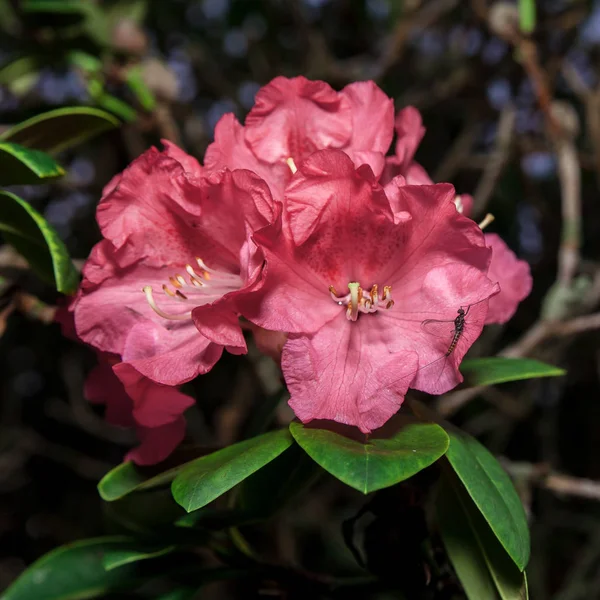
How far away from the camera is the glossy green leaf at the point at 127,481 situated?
859mm

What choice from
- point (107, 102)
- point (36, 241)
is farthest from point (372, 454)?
point (107, 102)

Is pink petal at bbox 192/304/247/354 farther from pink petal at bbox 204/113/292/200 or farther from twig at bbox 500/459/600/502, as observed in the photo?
twig at bbox 500/459/600/502

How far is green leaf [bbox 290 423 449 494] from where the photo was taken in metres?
0.70

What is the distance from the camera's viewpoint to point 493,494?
0.80 meters

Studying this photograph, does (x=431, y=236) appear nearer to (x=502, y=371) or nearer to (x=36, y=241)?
(x=502, y=371)

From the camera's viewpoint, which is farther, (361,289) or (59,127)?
(59,127)

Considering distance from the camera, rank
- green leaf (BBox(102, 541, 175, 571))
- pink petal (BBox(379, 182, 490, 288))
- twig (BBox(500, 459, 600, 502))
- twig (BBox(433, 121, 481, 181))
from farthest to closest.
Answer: twig (BBox(433, 121, 481, 181)) < twig (BBox(500, 459, 600, 502)) < green leaf (BBox(102, 541, 175, 571)) < pink petal (BBox(379, 182, 490, 288))

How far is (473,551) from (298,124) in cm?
63

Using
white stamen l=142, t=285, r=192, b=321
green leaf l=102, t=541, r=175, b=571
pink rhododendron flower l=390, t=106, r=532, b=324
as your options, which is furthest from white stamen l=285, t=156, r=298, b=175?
green leaf l=102, t=541, r=175, b=571

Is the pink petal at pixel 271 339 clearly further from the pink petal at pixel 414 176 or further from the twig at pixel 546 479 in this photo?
the twig at pixel 546 479

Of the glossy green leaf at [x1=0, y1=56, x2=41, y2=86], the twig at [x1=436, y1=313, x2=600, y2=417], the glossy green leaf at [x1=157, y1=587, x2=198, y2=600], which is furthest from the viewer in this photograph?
the glossy green leaf at [x1=0, y1=56, x2=41, y2=86]

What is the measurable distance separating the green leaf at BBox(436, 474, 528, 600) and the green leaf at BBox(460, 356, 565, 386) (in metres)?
0.13

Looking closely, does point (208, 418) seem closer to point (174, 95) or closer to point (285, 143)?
point (174, 95)

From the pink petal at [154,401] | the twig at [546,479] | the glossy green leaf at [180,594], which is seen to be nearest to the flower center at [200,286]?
the pink petal at [154,401]
